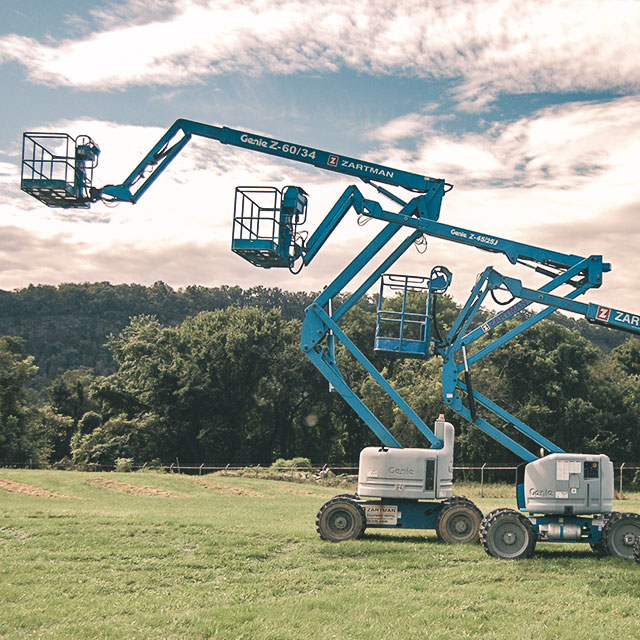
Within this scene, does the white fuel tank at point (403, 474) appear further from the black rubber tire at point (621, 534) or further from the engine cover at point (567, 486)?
the black rubber tire at point (621, 534)

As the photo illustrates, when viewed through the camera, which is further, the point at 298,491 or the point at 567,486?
the point at 298,491

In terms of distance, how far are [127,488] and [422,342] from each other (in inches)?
907

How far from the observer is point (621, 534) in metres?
17.7

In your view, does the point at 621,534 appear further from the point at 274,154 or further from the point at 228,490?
the point at 228,490

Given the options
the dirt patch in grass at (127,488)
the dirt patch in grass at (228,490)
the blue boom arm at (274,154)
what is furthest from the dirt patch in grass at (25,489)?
the blue boom arm at (274,154)

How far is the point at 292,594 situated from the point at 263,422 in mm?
65015

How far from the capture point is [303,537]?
778 inches

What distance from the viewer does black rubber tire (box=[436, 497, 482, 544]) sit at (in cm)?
1911

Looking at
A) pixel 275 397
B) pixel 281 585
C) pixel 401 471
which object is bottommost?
pixel 281 585

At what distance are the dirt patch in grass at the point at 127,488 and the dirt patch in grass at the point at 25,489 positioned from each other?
327 cm

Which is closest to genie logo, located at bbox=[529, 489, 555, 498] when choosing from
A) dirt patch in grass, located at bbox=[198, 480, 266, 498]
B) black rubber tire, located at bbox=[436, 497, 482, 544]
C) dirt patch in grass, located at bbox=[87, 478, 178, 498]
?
black rubber tire, located at bbox=[436, 497, 482, 544]

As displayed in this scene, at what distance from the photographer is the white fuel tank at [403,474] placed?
19172 mm

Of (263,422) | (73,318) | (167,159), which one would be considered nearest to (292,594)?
(167,159)

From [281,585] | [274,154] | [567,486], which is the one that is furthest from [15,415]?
[567,486]
